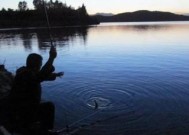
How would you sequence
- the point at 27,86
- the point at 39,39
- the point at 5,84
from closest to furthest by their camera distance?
the point at 27,86 < the point at 5,84 < the point at 39,39

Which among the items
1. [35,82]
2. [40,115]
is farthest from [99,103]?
[35,82]

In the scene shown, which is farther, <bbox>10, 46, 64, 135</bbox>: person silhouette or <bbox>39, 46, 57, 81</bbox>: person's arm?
<bbox>39, 46, 57, 81</bbox>: person's arm

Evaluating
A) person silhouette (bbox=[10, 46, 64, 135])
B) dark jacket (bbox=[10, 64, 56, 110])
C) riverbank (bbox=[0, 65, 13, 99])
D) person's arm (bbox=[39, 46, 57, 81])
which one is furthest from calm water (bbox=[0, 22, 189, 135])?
person's arm (bbox=[39, 46, 57, 81])

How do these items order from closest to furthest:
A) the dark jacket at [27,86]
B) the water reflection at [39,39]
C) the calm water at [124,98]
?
the dark jacket at [27,86], the calm water at [124,98], the water reflection at [39,39]

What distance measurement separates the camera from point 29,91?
9.65 meters

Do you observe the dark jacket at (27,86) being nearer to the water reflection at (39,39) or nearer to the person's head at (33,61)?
the person's head at (33,61)

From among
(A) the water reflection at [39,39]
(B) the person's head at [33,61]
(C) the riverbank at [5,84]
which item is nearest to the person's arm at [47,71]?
(B) the person's head at [33,61]

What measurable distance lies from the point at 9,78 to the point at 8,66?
1336 centimetres

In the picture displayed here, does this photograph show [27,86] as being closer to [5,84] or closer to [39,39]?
[5,84]

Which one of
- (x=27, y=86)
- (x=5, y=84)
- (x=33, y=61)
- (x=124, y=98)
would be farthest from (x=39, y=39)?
(x=27, y=86)

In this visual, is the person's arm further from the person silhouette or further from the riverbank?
the riverbank

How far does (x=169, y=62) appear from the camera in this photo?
32.4m

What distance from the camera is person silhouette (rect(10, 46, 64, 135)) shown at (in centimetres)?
947

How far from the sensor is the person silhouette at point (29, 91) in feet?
31.1
